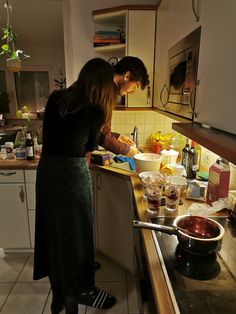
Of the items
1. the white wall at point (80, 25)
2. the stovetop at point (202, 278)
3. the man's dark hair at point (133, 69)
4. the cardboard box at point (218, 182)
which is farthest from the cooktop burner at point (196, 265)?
the white wall at point (80, 25)

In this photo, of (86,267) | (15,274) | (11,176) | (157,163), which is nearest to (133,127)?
(157,163)

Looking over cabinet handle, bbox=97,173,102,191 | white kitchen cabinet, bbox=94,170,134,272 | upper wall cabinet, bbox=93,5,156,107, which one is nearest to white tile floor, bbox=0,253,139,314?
white kitchen cabinet, bbox=94,170,134,272

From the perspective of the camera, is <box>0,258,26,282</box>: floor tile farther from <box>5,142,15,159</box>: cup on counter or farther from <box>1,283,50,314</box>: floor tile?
<box>5,142,15,159</box>: cup on counter

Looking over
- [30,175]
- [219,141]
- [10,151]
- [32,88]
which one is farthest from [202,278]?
[32,88]

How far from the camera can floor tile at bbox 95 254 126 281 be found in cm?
184

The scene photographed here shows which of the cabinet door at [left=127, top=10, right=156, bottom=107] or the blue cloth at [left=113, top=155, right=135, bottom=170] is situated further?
the cabinet door at [left=127, top=10, right=156, bottom=107]

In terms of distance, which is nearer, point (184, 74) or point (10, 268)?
point (184, 74)

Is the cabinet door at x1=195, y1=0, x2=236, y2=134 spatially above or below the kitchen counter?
above

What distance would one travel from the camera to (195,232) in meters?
0.86

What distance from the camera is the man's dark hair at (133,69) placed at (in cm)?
149

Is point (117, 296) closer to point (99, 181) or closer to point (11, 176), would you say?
point (99, 181)

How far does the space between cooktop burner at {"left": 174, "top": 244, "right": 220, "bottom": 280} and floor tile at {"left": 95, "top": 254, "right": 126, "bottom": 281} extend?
1.23 m

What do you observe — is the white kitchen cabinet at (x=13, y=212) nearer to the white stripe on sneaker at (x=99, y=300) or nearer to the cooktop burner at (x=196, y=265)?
the white stripe on sneaker at (x=99, y=300)

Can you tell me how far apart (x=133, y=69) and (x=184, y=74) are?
0.40 meters
